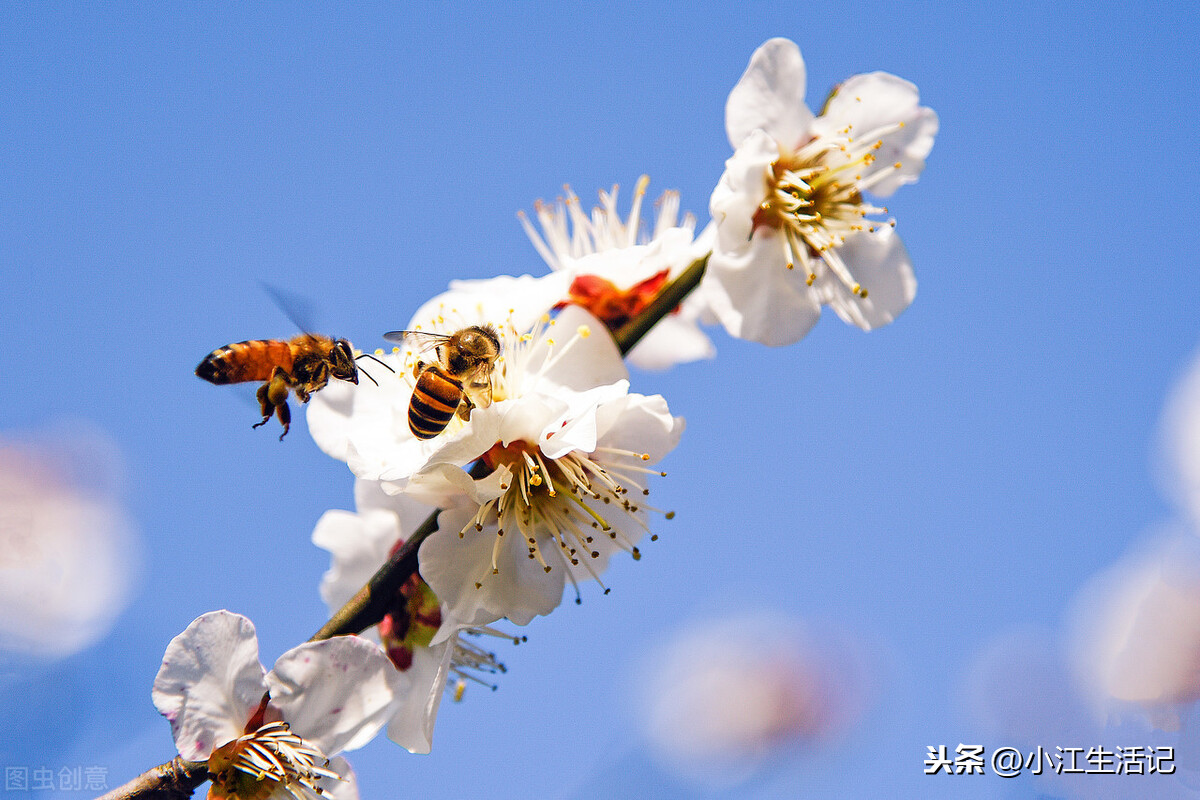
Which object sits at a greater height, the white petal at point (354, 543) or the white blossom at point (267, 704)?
the white petal at point (354, 543)

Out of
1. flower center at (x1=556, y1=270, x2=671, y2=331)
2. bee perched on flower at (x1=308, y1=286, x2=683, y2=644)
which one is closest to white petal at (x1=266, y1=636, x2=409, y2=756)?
bee perched on flower at (x1=308, y1=286, x2=683, y2=644)

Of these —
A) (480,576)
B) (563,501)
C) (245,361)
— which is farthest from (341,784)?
(245,361)

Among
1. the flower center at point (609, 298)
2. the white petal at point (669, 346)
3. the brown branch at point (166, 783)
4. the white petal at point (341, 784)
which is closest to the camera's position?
the brown branch at point (166, 783)

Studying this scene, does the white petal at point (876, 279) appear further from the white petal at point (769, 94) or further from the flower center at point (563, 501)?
the flower center at point (563, 501)

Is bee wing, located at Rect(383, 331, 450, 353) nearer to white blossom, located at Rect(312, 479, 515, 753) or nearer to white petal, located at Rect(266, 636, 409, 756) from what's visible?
white blossom, located at Rect(312, 479, 515, 753)

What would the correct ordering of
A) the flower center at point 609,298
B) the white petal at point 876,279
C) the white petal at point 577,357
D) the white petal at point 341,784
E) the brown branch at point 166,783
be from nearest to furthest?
the brown branch at point 166,783, the white petal at point 341,784, the white petal at point 577,357, the flower center at point 609,298, the white petal at point 876,279

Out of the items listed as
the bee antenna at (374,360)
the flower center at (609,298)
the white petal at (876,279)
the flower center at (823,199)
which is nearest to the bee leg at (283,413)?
the bee antenna at (374,360)

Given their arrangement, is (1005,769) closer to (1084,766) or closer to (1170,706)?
(1084,766)
